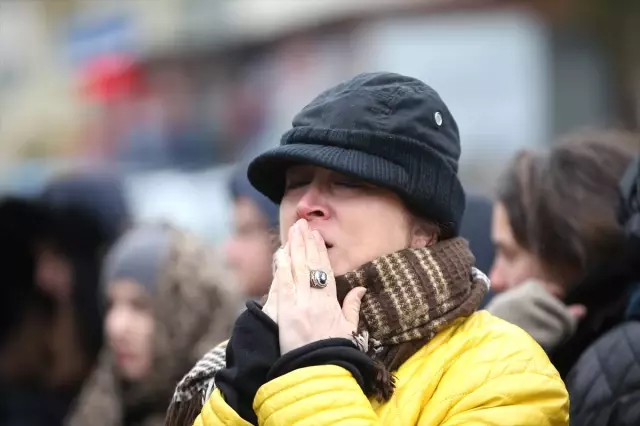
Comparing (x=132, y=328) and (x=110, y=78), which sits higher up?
(x=132, y=328)

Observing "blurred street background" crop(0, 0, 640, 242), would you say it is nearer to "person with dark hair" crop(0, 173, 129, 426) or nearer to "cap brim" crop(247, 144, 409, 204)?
"person with dark hair" crop(0, 173, 129, 426)

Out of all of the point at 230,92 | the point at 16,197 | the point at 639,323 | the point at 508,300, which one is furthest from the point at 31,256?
the point at 230,92

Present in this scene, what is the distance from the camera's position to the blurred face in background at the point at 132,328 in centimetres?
368

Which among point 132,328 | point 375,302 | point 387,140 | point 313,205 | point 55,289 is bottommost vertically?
point 55,289

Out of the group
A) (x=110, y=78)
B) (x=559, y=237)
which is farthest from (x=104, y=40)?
(x=559, y=237)

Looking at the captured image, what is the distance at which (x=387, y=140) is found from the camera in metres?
1.96

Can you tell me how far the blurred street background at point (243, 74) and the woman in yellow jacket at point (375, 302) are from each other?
13.1 ft

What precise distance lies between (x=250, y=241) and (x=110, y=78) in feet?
48.3

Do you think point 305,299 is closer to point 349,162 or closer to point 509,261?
point 349,162

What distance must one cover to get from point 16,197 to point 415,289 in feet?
12.5

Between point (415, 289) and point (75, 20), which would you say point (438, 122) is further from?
point (75, 20)

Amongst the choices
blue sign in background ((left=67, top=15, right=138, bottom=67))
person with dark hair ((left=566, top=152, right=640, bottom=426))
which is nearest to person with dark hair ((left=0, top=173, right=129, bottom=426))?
person with dark hair ((left=566, top=152, right=640, bottom=426))

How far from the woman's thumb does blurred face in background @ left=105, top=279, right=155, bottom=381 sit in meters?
1.85

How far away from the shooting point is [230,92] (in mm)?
17312
